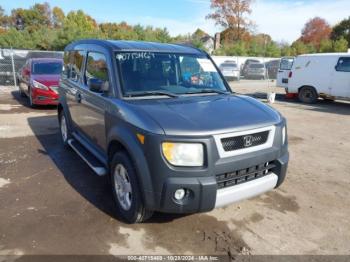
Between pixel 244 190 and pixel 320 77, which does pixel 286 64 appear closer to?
pixel 320 77

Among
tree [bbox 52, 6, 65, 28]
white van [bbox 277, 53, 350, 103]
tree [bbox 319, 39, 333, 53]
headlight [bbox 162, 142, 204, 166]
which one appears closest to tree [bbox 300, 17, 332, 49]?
tree [bbox 319, 39, 333, 53]

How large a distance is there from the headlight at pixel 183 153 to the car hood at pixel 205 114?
11cm

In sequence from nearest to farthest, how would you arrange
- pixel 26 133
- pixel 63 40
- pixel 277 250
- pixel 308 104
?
pixel 277 250, pixel 26 133, pixel 308 104, pixel 63 40

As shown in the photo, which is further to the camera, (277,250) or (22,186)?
(22,186)

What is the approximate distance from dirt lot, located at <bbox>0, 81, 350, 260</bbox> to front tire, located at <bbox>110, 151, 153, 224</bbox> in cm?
16

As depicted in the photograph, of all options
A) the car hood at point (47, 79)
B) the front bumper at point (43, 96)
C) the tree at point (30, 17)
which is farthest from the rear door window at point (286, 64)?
the tree at point (30, 17)

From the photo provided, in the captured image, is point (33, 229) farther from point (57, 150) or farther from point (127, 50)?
point (57, 150)

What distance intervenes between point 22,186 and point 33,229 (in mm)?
1295

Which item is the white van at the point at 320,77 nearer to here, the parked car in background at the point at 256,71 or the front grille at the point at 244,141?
the front grille at the point at 244,141

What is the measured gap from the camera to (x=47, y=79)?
10.1 meters

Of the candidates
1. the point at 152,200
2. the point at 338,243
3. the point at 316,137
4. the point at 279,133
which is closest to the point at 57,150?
the point at 152,200

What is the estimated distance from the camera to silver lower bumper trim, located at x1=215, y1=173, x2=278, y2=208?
308 centimetres

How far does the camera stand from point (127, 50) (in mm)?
4086

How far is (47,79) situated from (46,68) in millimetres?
1041
